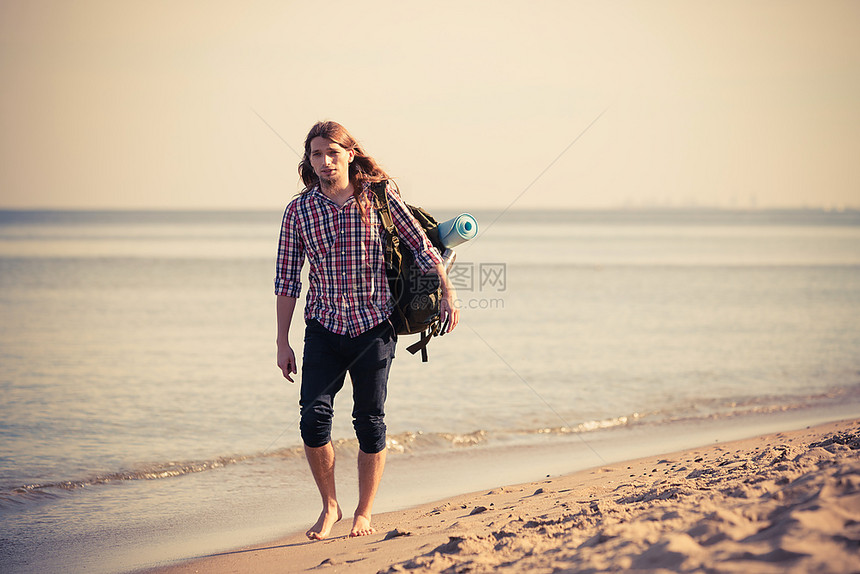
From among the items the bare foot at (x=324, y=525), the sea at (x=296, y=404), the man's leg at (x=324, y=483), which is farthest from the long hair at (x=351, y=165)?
the sea at (x=296, y=404)

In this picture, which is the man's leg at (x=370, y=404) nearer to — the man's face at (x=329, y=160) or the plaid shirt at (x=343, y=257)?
the plaid shirt at (x=343, y=257)

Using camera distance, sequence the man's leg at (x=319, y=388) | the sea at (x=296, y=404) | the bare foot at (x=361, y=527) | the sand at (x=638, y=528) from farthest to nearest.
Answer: the sea at (x=296, y=404) → the bare foot at (x=361, y=527) → the man's leg at (x=319, y=388) → the sand at (x=638, y=528)

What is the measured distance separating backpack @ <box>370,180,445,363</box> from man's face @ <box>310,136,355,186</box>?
183 mm

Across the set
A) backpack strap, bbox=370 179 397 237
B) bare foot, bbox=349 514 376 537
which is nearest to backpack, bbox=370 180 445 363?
backpack strap, bbox=370 179 397 237

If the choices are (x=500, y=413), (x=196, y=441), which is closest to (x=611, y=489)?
(x=500, y=413)

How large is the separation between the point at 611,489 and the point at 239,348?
7.60 m

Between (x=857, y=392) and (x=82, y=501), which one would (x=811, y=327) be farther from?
(x=82, y=501)

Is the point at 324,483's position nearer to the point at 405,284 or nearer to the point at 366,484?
the point at 366,484

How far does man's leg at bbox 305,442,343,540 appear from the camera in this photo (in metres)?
3.74

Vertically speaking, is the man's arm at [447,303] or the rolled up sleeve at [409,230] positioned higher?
the rolled up sleeve at [409,230]

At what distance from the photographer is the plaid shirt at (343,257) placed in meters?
3.61

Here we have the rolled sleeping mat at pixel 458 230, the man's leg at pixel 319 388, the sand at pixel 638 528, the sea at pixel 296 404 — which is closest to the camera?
the sand at pixel 638 528

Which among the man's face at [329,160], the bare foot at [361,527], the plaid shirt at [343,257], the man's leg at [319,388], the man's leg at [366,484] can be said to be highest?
the man's face at [329,160]

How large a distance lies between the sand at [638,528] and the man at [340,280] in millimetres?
555
